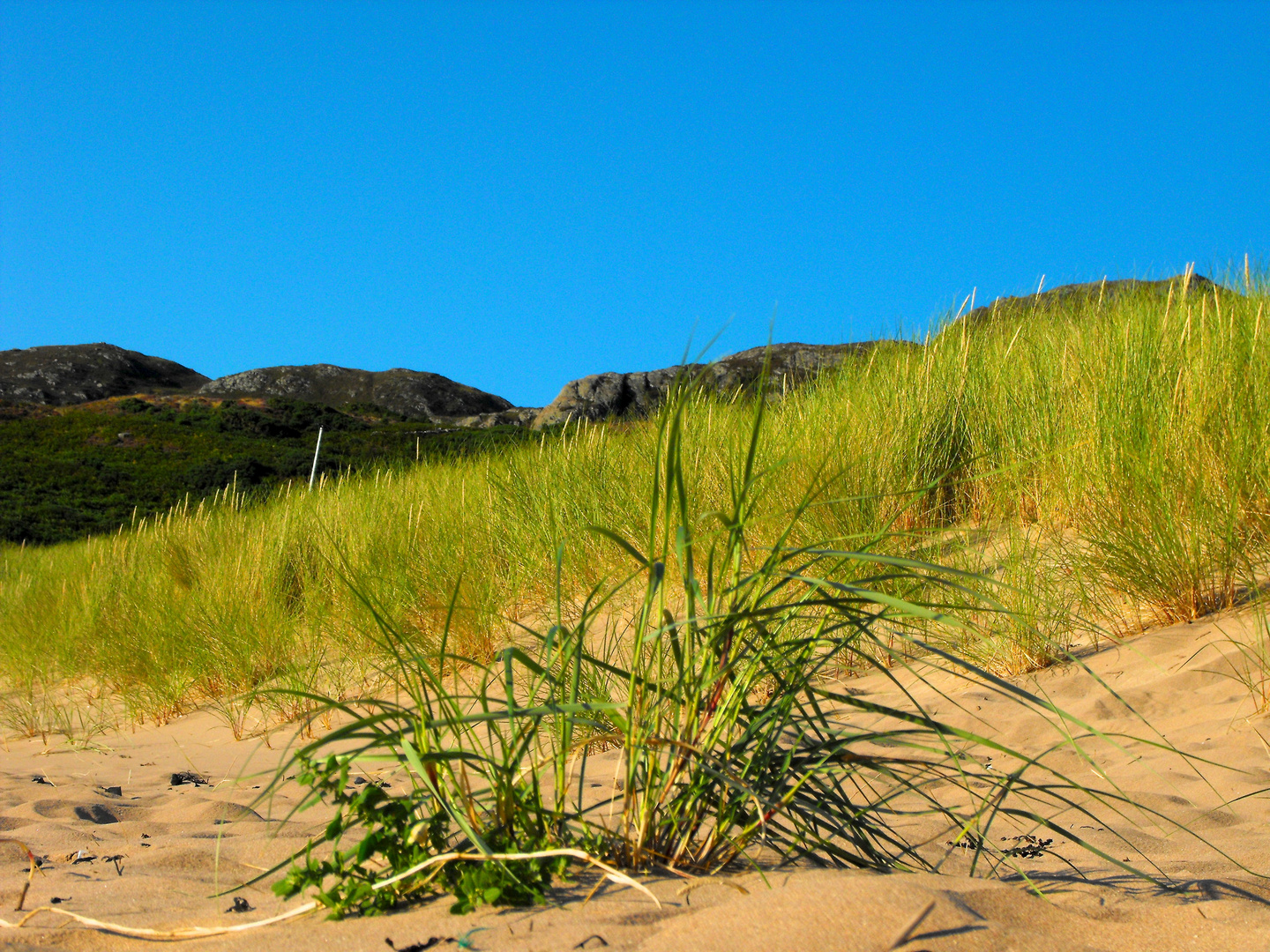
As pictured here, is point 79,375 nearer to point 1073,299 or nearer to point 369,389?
point 369,389

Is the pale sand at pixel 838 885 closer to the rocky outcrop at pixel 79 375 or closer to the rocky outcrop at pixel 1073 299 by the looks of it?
the rocky outcrop at pixel 1073 299

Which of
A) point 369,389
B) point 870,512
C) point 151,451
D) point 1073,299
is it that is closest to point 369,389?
point 369,389

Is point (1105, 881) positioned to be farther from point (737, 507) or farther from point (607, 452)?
point (607, 452)

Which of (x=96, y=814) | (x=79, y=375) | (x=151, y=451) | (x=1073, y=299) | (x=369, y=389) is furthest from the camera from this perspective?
(x=369, y=389)

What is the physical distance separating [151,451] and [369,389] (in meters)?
27.8

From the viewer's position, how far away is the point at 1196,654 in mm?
2576

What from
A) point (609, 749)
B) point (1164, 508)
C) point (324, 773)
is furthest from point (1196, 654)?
point (324, 773)

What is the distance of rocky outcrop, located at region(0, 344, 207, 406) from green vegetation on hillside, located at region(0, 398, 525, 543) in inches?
648

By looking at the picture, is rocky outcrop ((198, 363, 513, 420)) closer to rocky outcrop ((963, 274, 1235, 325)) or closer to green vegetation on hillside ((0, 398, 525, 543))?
green vegetation on hillside ((0, 398, 525, 543))

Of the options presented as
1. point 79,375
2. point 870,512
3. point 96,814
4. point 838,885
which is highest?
point 79,375

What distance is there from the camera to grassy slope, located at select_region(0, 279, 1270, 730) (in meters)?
2.91

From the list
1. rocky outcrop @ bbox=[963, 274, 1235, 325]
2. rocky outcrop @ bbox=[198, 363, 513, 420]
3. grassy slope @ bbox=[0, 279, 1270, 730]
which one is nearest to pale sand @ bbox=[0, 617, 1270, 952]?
grassy slope @ bbox=[0, 279, 1270, 730]

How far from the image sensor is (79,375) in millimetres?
49062

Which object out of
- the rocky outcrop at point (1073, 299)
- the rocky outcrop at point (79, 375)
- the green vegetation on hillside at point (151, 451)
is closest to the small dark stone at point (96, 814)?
the rocky outcrop at point (1073, 299)
